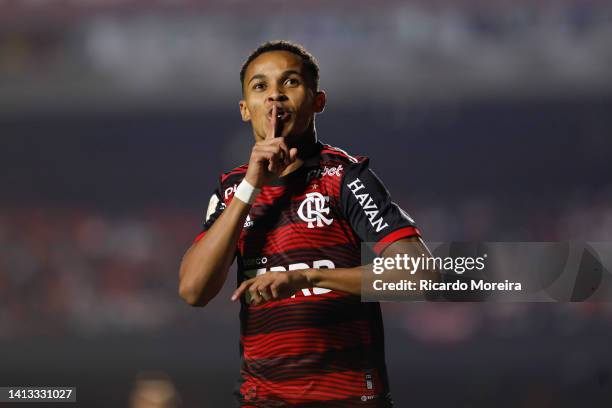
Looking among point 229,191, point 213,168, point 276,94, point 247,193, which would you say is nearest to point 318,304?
point 247,193

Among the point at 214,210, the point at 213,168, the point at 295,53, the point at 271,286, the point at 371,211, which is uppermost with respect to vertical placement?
the point at 213,168

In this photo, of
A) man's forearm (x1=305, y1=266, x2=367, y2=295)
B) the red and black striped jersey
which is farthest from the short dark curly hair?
man's forearm (x1=305, y1=266, x2=367, y2=295)

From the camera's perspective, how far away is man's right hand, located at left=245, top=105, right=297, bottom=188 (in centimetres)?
210

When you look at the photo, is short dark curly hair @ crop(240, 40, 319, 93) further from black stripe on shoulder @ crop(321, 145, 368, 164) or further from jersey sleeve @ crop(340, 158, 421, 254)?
jersey sleeve @ crop(340, 158, 421, 254)

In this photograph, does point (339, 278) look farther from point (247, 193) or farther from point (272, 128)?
point (272, 128)

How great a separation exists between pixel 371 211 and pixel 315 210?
156 mm

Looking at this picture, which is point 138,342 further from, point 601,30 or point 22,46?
point 601,30

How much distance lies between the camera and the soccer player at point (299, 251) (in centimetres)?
211

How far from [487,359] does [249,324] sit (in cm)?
505

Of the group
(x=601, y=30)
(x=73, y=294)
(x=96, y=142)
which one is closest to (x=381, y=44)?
(x=601, y=30)

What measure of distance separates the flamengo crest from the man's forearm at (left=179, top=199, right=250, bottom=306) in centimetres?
16

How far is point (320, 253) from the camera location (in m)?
2.16

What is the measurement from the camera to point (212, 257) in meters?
2.13

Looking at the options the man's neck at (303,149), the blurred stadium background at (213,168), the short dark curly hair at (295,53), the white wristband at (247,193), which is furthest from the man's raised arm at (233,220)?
the blurred stadium background at (213,168)
